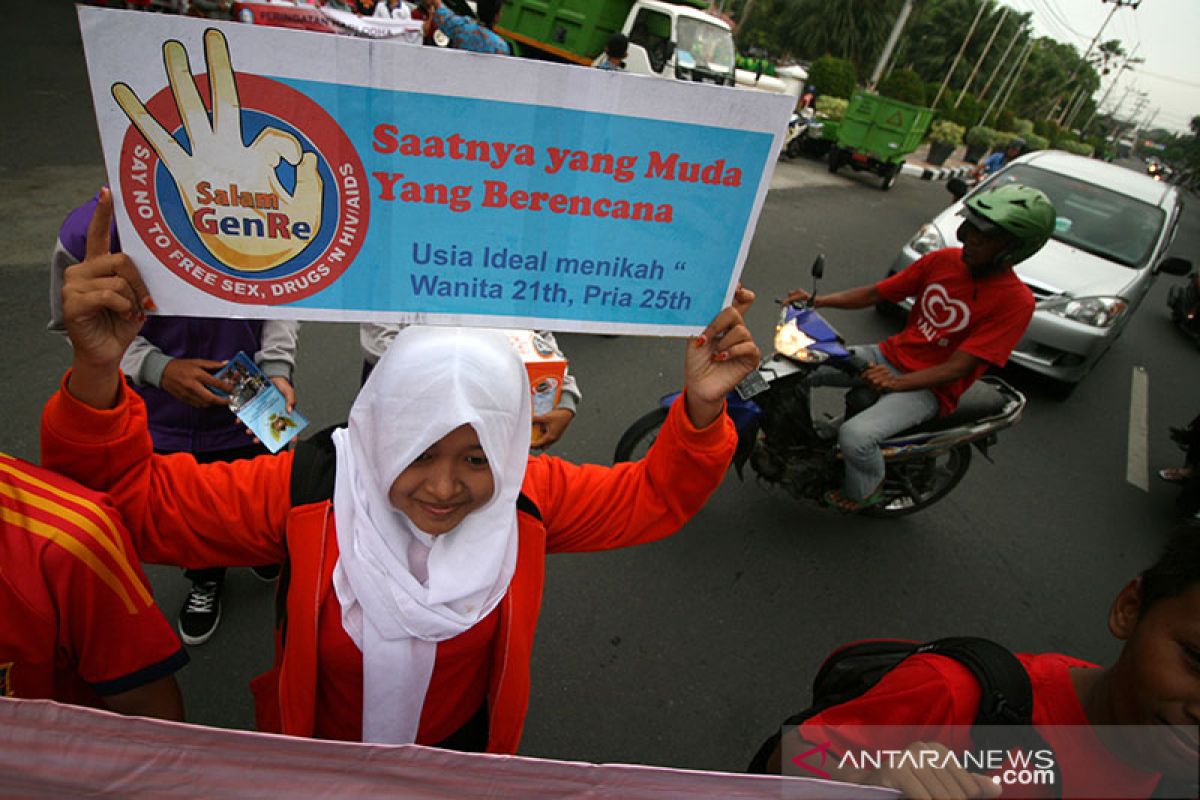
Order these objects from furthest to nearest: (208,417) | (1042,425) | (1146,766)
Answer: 1. (1042,425)
2. (208,417)
3. (1146,766)

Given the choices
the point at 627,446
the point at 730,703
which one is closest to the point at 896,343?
the point at 627,446

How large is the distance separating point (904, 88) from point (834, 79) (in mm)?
4673

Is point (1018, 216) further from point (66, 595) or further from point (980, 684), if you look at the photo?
point (66, 595)

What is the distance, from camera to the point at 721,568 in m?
3.23

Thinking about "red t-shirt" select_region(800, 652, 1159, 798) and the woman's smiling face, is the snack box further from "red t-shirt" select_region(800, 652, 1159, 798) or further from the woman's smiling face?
"red t-shirt" select_region(800, 652, 1159, 798)

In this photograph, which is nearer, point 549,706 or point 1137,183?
point 549,706

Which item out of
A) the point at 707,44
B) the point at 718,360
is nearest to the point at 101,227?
the point at 718,360

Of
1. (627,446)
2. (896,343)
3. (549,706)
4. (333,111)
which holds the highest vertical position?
(333,111)

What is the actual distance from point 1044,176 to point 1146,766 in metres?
8.02

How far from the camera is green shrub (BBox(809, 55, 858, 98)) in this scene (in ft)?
62.3

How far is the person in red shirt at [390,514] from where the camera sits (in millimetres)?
1130

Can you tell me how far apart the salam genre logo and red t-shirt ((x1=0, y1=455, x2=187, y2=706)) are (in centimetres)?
42

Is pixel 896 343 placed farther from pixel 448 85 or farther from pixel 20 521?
pixel 20 521

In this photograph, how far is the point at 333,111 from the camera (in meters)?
0.95
